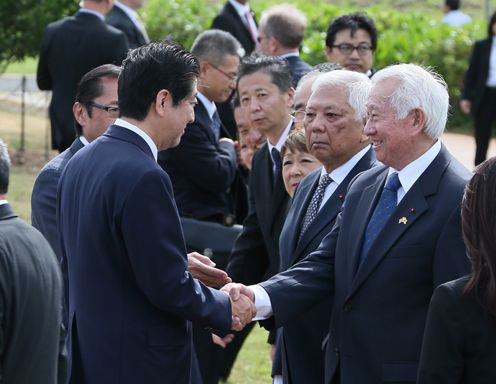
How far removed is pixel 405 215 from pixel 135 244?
119cm

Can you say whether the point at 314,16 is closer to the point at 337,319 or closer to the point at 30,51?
the point at 30,51

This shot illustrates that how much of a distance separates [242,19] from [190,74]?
7.34 meters

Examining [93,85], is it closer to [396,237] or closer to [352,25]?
[396,237]

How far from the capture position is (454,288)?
397 centimetres

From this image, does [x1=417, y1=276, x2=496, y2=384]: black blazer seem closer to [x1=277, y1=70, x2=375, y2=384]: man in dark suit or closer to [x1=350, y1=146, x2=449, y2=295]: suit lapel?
[x1=350, y1=146, x2=449, y2=295]: suit lapel

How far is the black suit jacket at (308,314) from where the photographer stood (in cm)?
565

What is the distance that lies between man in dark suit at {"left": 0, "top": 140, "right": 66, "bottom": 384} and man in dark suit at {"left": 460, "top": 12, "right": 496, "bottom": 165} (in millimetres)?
11613

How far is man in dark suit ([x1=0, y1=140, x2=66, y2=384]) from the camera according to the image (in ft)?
13.2

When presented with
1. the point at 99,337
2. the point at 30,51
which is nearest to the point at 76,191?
the point at 99,337

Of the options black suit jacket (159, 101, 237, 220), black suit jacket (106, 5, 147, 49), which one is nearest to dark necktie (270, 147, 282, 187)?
black suit jacket (159, 101, 237, 220)

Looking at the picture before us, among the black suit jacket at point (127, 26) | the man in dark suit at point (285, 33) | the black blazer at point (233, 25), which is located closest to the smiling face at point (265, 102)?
the man in dark suit at point (285, 33)

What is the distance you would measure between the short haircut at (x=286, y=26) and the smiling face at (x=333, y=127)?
425 centimetres

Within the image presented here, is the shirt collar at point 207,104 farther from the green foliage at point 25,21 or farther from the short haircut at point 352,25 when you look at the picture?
the green foliage at point 25,21

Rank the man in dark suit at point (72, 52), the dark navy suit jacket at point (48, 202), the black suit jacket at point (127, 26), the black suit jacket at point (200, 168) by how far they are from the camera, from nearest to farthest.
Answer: the dark navy suit jacket at point (48, 202) < the black suit jacket at point (200, 168) < the man in dark suit at point (72, 52) < the black suit jacket at point (127, 26)
